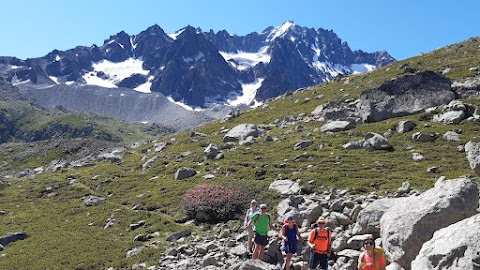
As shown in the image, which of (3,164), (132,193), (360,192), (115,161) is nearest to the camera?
(360,192)

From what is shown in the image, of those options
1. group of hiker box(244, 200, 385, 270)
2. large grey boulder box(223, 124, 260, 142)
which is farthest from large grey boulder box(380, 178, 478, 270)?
large grey boulder box(223, 124, 260, 142)

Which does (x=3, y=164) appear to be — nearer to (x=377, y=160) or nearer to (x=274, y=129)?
(x=274, y=129)

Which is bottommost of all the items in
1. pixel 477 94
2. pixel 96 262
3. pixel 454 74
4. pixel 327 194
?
pixel 96 262

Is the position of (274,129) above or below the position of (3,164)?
above

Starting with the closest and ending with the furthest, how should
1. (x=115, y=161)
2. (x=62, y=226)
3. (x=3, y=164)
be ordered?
(x=62, y=226) → (x=115, y=161) → (x=3, y=164)

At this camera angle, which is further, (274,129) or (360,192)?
(274,129)

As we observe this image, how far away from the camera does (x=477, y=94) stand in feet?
176

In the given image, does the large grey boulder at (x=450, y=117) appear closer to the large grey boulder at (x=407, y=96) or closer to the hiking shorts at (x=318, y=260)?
the large grey boulder at (x=407, y=96)

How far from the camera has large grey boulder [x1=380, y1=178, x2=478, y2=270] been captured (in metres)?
16.1

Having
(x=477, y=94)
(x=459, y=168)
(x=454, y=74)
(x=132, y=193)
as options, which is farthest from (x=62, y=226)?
(x=454, y=74)

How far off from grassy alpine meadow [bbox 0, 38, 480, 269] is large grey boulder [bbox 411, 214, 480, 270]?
51.9 ft

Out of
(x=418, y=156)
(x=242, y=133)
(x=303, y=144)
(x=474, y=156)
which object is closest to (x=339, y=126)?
(x=303, y=144)

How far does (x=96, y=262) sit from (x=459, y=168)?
27826 millimetres

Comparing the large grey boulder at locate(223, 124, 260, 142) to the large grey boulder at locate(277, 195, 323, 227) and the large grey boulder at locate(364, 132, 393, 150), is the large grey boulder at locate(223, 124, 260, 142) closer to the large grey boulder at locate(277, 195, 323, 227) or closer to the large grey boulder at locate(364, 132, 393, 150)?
the large grey boulder at locate(364, 132, 393, 150)
